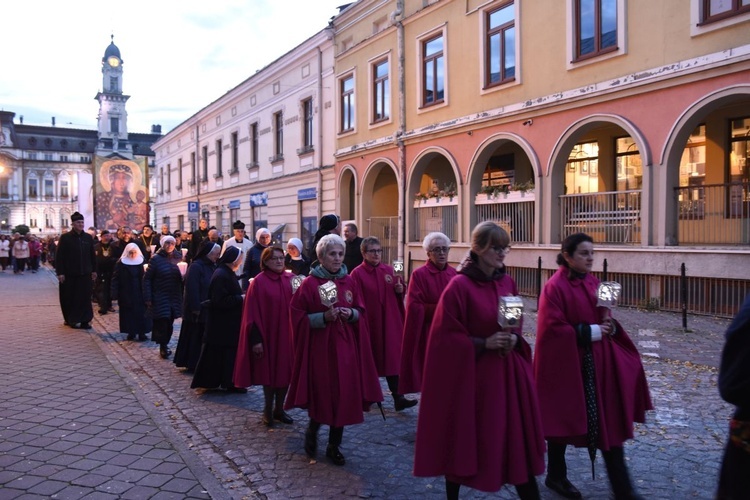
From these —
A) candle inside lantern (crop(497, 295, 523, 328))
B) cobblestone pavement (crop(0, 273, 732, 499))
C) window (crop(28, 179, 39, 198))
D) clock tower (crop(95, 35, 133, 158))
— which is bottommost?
cobblestone pavement (crop(0, 273, 732, 499))

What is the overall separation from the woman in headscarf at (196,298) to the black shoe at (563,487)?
15.8 ft

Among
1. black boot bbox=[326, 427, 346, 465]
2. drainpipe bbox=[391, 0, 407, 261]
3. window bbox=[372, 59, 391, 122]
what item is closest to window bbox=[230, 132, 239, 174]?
window bbox=[372, 59, 391, 122]

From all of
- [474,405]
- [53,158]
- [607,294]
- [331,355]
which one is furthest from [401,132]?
[53,158]

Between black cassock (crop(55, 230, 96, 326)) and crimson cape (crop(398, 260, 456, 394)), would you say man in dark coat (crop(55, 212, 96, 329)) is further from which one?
crimson cape (crop(398, 260, 456, 394))

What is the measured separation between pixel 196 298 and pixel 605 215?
378 inches

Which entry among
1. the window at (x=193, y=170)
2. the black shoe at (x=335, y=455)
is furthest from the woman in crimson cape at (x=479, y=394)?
the window at (x=193, y=170)

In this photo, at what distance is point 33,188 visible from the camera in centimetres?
10250

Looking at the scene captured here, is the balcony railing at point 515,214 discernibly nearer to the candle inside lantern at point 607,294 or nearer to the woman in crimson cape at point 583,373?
the woman in crimson cape at point 583,373

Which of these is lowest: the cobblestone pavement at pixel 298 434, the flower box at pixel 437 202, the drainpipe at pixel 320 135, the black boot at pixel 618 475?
the cobblestone pavement at pixel 298 434

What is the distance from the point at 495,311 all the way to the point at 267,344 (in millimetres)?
3091

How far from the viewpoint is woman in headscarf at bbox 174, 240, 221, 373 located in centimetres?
779

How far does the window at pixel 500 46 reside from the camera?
52.8 ft

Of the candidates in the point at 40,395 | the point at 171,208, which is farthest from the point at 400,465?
the point at 171,208

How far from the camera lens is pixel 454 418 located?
3.54 m
